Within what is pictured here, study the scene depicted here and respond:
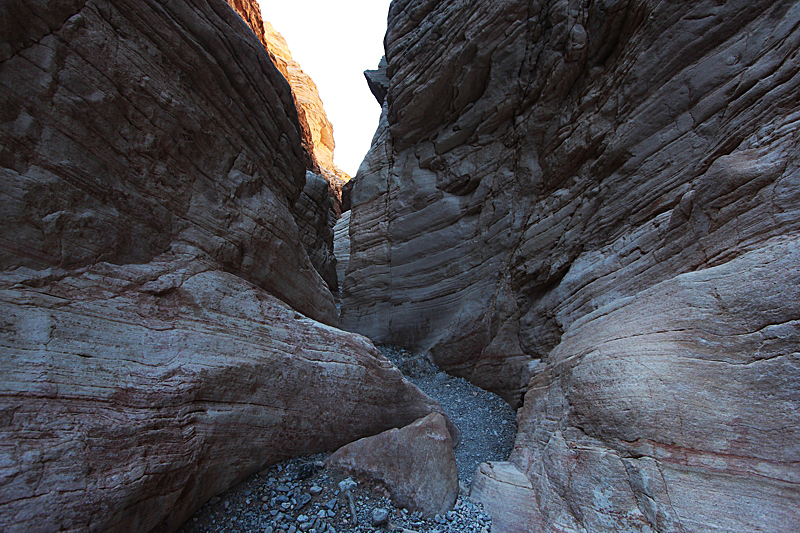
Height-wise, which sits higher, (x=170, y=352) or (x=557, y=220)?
(x=557, y=220)

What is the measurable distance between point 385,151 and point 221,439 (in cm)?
1289

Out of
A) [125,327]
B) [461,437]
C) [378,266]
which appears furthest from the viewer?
[378,266]

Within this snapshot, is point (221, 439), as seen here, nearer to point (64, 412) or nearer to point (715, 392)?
point (64, 412)

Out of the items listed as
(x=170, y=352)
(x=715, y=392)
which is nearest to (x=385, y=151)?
(x=170, y=352)

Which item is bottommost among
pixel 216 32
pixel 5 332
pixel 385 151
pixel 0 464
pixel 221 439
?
pixel 0 464

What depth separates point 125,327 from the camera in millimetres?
3744

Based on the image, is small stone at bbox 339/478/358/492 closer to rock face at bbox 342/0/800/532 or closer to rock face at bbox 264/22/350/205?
rock face at bbox 342/0/800/532

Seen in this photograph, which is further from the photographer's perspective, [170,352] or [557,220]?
[557,220]

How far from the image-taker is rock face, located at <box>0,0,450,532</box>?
2.99m

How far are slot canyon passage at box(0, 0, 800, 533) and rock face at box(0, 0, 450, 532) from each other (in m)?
0.02

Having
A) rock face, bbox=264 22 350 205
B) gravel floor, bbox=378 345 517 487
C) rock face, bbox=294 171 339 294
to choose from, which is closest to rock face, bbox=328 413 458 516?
gravel floor, bbox=378 345 517 487

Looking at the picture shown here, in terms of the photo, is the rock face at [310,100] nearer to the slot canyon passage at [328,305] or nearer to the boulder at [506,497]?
the slot canyon passage at [328,305]

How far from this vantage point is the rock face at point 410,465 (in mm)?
4664

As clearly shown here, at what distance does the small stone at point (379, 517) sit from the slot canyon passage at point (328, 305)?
0.05 m
